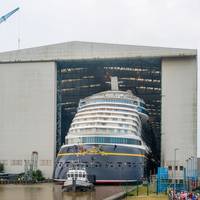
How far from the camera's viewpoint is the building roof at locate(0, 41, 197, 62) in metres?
100

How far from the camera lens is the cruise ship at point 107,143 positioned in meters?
81.2

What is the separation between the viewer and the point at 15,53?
10475 centimetres

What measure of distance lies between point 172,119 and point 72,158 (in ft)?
75.6

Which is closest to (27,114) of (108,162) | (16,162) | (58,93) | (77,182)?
(58,93)

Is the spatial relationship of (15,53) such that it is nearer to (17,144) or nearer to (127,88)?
(17,144)

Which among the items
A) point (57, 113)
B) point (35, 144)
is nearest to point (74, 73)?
point (57, 113)

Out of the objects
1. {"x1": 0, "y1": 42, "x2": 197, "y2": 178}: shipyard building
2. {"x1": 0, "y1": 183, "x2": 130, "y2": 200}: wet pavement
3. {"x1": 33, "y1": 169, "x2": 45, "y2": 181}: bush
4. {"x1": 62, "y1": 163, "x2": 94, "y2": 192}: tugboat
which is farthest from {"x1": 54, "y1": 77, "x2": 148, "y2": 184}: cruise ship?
{"x1": 0, "y1": 183, "x2": 130, "y2": 200}: wet pavement

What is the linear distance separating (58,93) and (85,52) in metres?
11.1

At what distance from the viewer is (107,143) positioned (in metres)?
84.0

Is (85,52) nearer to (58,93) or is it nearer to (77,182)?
(58,93)

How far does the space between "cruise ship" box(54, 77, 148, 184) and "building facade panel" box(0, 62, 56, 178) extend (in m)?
8.87

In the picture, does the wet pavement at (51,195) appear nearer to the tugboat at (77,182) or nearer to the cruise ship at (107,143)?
the tugboat at (77,182)

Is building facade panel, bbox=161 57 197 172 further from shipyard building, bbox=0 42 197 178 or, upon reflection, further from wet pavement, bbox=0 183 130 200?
wet pavement, bbox=0 183 130 200

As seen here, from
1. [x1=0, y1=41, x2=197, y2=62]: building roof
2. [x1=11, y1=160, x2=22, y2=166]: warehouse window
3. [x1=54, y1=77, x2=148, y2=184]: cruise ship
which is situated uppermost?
[x1=0, y1=41, x2=197, y2=62]: building roof
